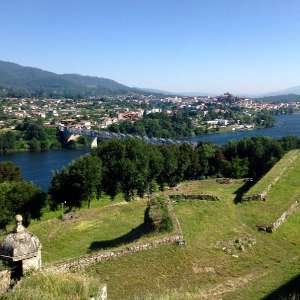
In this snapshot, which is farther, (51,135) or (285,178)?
(51,135)

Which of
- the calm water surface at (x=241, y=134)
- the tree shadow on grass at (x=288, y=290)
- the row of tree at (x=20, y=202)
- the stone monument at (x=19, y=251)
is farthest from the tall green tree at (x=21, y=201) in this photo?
the calm water surface at (x=241, y=134)

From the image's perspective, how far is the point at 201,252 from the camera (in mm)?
9734

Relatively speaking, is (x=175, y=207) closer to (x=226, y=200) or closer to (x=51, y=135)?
(x=226, y=200)

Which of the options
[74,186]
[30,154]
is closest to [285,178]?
[74,186]

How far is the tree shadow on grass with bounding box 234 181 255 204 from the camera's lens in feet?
54.6

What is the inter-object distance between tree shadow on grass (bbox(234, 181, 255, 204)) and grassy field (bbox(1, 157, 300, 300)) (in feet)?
1.07

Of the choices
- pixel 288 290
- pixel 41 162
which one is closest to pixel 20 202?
pixel 288 290

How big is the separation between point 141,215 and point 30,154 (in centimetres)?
5584

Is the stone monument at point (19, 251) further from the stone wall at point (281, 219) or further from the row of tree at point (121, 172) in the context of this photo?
the row of tree at point (121, 172)

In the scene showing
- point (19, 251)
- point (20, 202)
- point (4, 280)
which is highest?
point (19, 251)

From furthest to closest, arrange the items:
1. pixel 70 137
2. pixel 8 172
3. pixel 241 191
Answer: pixel 70 137
pixel 8 172
pixel 241 191

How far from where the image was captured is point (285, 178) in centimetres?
2108

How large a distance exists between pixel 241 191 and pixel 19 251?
16.8m

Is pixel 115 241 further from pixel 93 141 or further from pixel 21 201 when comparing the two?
pixel 93 141
